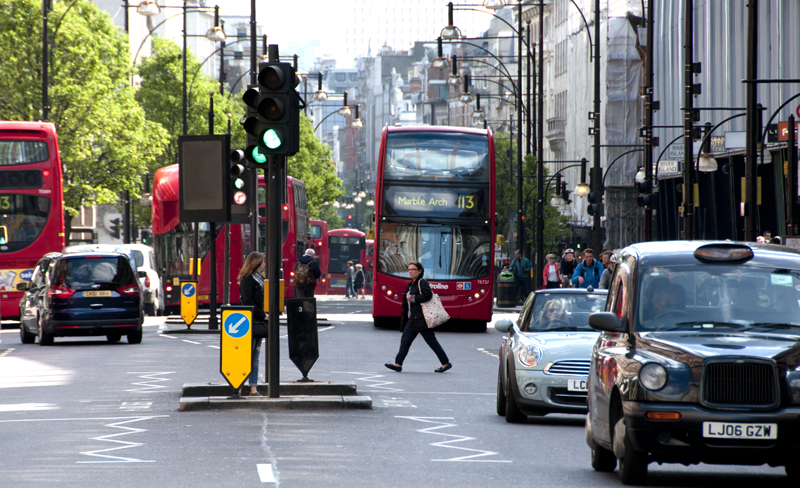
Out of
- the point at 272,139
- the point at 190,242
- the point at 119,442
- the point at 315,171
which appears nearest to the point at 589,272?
the point at 272,139

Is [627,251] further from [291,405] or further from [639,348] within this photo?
[291,405]

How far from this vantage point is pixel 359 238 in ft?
258

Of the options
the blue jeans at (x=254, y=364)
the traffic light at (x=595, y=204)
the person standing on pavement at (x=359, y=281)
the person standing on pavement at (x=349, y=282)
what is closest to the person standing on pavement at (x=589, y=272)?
the traffic light at (x=595, y=204)

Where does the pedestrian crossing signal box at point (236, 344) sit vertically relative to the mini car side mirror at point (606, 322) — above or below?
below

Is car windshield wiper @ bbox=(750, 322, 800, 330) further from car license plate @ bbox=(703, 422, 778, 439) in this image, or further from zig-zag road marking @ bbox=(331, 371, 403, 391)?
zig-zag road marking @ bbox=(331, 371, 403, 391)

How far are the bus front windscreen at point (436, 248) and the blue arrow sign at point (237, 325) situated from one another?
50.3 feet

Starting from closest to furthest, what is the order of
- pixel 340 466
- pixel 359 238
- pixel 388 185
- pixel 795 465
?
pixel 795 465, pixel 340 466, pixel 388 185, pixel 359 238

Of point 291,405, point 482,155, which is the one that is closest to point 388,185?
point 482,155

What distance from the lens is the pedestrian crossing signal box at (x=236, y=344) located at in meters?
13.8

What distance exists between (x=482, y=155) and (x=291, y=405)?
1628 cm

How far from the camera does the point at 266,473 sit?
927 cm

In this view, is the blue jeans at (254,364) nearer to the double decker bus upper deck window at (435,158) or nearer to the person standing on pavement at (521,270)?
the double decker bus upper deck window at (435,158)

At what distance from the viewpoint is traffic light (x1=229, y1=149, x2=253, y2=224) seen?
80.5 ft

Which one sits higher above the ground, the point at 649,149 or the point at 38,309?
the point at 649,149
